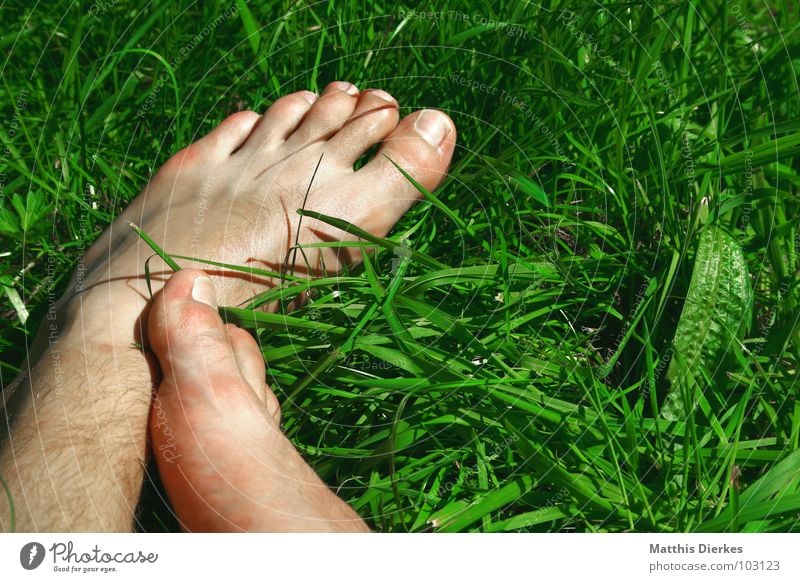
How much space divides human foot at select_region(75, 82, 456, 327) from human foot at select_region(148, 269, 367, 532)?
0.12m

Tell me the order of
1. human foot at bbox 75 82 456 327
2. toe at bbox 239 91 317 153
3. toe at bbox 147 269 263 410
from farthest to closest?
toe at bbox 239 91 317 153
human foot at bbox 75 82 456 327
toe at bbox 147 269 263 410

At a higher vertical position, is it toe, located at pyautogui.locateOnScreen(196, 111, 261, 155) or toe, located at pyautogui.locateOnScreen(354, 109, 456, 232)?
toe, located at pyautogui.locateOnScreen(196, 111, 261, 155)

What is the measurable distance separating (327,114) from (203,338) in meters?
0.49

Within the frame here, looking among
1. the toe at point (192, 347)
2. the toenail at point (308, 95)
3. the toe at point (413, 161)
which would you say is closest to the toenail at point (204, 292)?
the toe at point (192, 347)

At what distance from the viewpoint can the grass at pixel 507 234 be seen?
0.90 metres

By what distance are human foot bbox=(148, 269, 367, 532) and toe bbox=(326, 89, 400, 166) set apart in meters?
0.37

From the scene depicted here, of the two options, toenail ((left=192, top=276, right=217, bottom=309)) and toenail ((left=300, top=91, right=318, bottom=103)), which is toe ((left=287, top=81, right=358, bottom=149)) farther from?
toenail ((left=192, top=276, right=217, bottom=309))

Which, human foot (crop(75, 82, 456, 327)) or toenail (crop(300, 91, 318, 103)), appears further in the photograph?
toenail (crop(300, 91, 318, 103))

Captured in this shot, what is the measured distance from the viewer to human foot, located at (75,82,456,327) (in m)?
1.14

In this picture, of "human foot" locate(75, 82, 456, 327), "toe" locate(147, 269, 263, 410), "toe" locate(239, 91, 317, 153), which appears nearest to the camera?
"toe" locate(147, 269, 263, 410)

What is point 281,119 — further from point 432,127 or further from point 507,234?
point 507,234
